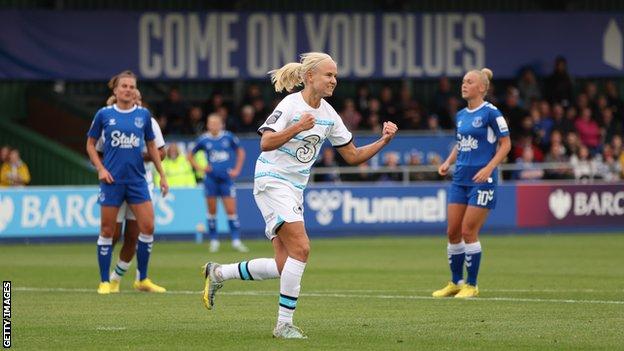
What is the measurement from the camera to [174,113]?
3153 centimetres

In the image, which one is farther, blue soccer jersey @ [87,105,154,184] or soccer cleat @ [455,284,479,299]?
blue soccer jersey @ [87,105,154,184]

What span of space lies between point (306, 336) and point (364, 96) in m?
23.0

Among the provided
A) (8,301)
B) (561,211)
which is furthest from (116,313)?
(561,211)

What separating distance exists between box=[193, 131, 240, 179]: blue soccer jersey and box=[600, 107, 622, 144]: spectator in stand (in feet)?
43.4

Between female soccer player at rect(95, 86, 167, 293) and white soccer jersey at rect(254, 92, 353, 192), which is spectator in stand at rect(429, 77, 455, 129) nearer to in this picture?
female soccer player at rect(95, 86, 167, 293)

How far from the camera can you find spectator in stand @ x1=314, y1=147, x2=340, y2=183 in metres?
29.7

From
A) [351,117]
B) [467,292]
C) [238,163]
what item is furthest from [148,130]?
[351,117]

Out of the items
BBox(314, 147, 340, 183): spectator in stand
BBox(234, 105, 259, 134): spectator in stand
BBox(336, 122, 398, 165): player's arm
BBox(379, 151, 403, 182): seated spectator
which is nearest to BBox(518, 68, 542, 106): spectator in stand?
BBox(379, 151, 403, 182): seated spectator

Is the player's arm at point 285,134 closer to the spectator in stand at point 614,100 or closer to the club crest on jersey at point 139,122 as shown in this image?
the club crest on jersey at point 139,122

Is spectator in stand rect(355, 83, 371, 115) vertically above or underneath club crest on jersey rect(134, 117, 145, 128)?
above

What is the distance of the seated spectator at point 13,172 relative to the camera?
2862 centimetres

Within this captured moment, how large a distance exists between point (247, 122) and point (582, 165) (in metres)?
7.54

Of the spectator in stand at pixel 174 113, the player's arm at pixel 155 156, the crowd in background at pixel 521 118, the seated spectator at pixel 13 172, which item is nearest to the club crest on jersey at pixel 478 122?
the player's arm at pixel 155 156

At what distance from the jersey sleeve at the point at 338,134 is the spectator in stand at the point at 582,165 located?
19.9 metres
